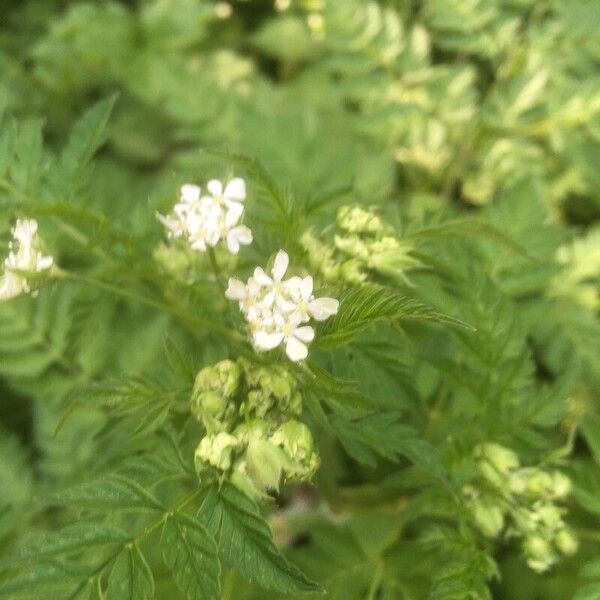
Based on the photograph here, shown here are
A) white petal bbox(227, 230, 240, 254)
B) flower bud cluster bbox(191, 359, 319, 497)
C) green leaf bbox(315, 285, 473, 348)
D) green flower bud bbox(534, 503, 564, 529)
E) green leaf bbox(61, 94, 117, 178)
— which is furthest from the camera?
green leaf bbox(61, 94, 117, 178)

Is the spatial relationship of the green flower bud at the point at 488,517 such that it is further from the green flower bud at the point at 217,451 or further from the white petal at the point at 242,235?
the white petal at the point at 242,235

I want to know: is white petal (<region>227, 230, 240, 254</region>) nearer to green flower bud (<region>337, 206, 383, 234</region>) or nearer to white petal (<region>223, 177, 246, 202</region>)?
white petal (<region>223, 177, 246, 202</region>)

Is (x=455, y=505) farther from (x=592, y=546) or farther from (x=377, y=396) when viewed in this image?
(x=592, y=546)

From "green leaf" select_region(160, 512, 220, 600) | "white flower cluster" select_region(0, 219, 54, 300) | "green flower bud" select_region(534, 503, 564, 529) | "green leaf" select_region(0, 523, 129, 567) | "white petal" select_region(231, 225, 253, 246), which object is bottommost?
"green flower bud" select_region(534, 503, 564, 529)

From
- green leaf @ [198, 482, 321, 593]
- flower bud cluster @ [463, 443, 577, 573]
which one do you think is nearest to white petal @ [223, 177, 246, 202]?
green leaf @ [198, 482, 321, 593]

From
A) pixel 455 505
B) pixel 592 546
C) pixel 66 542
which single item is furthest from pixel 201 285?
pixel 592 546

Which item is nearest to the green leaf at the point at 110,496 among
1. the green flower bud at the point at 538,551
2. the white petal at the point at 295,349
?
the white petal at the point at 295,349
